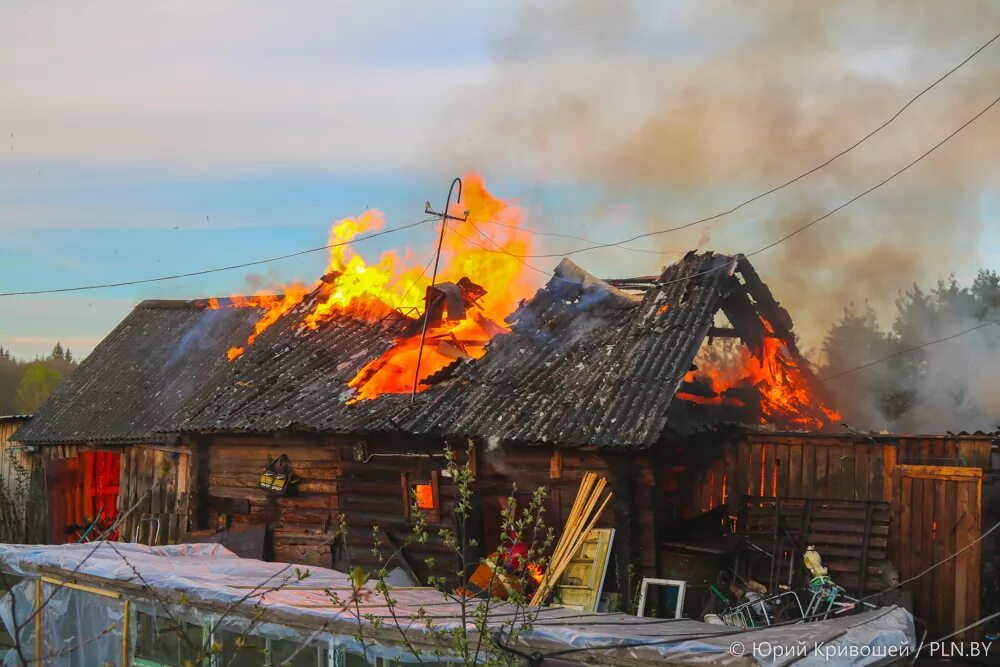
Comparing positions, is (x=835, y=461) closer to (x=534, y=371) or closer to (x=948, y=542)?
(x=948, y=542)

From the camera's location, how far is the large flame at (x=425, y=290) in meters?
17.2

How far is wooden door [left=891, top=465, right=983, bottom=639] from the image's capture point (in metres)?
12.4

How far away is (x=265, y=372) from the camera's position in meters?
18.7

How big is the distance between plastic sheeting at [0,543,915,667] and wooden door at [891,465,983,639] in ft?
10.3

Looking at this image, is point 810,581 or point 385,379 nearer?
point 810,581

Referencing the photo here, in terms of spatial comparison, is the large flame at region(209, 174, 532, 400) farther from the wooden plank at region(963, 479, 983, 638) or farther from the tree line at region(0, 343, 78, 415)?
the tree line at region(0, 343, 78, 415)

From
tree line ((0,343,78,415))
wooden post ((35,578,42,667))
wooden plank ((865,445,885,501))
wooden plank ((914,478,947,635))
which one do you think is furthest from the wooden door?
tree line ((0,343,78,415))

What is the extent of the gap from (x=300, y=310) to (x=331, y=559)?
7068 mm

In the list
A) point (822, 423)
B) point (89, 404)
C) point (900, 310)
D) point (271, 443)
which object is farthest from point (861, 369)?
point (89, 404)

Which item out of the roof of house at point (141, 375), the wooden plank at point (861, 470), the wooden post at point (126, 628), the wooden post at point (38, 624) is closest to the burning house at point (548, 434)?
the wooden plank at point (861, 470)

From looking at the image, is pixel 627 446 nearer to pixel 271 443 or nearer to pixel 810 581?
pixel 810 581

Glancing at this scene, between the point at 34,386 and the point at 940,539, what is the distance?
1913 inches

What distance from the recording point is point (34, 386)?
165ft

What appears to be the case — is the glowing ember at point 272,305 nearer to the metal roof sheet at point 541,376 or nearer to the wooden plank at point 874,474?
the metal roof sheet at point 541,376
